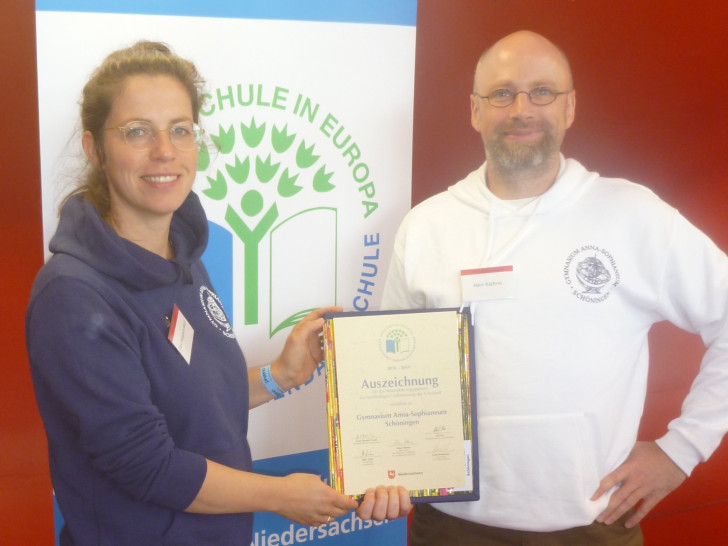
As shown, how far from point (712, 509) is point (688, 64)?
221 cm

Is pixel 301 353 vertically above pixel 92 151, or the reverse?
pixel 92 151

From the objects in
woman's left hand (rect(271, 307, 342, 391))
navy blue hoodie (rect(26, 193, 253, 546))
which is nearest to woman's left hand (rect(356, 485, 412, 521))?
navy blue hoodie (rect(26, 193, 253, 546))

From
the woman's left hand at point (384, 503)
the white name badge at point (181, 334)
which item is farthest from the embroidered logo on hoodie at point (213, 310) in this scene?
the woman's left hand at point (384, 503)

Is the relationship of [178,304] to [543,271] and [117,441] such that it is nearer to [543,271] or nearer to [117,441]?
[117,441]

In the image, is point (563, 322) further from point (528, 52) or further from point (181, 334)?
point (181, 334)

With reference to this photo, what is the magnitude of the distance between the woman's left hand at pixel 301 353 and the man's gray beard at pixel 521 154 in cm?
67

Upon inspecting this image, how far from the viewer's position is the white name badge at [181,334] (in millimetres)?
1655

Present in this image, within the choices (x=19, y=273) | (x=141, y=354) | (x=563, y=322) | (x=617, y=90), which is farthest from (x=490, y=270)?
(x=19, y=273)

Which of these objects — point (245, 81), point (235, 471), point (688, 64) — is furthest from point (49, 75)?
point (688, 64)

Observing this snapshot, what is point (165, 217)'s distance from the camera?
5.86 ft

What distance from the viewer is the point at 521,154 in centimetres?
206

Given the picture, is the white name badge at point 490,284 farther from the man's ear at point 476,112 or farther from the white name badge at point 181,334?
the white name badge at point 181,334

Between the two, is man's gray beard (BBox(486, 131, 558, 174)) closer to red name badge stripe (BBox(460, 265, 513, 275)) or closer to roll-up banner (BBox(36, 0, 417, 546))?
red name badge stripe (BBox(460, 265, 513, 275))

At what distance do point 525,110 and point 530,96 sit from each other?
56 millimetres
